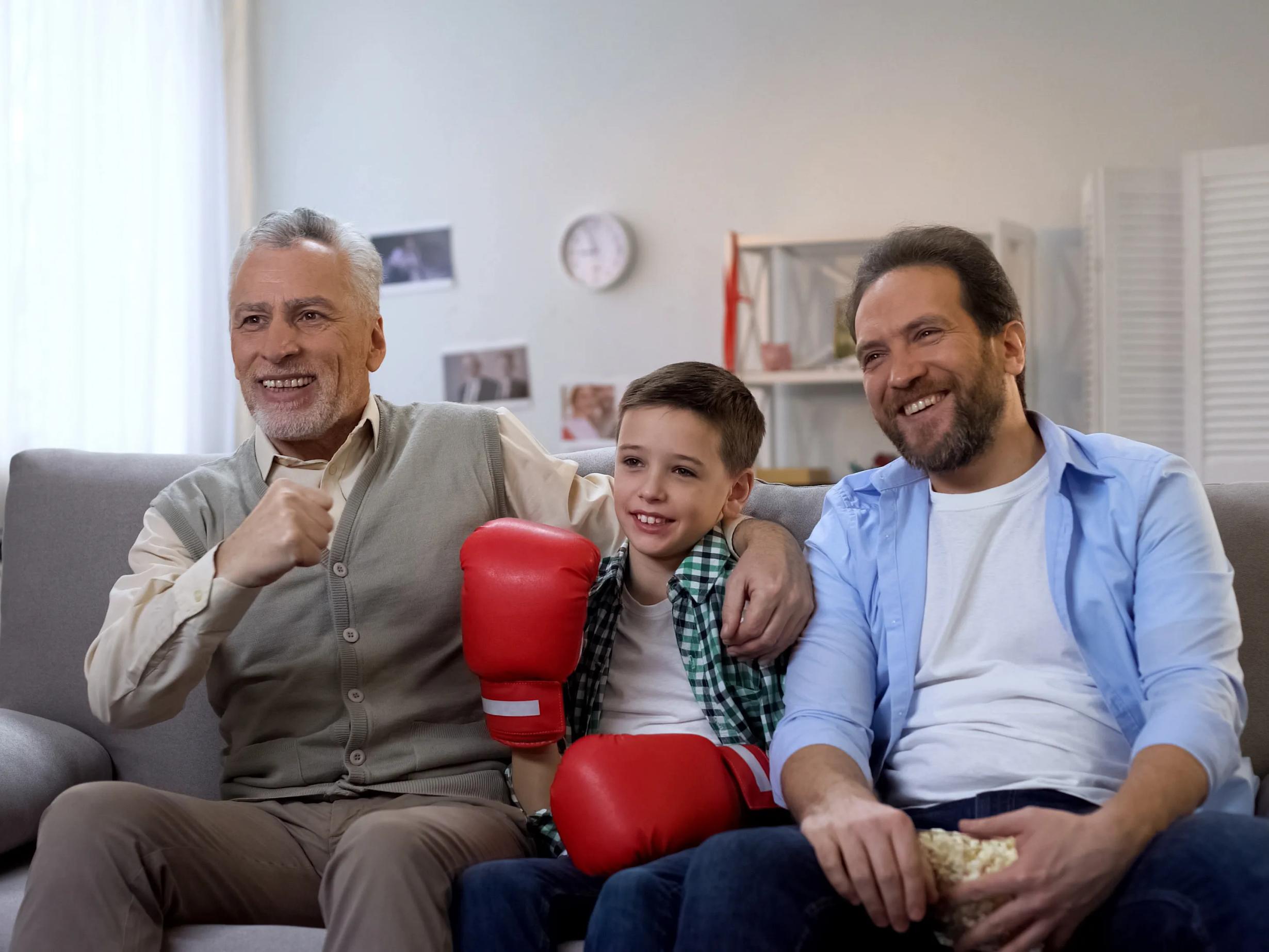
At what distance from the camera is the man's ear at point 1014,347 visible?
1.49 metres

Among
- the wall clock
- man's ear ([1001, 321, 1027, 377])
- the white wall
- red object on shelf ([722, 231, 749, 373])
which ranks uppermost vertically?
the white wall

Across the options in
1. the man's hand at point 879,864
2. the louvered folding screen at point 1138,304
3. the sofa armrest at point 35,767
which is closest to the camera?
the man's hand at point 879,864

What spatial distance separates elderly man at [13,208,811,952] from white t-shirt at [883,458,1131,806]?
18 centimetres

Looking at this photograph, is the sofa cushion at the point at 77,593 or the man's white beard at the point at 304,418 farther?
the sofa cushion at the point at 77,593

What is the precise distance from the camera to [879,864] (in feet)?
3.66

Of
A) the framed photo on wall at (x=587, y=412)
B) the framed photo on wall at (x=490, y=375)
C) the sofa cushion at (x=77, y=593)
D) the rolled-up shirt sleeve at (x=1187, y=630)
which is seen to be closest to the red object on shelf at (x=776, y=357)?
the framed photo on wall at (x=587, y=412)

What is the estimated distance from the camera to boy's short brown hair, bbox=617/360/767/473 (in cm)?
157

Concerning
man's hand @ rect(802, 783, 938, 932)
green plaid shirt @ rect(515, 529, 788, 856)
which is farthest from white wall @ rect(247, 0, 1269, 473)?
man's hand @ rect(802, 783, 938, 932)

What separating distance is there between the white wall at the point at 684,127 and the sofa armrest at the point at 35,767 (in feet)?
8.00

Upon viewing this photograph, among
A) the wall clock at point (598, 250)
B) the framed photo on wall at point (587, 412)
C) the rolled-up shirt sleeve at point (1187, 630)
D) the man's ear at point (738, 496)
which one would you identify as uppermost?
the wall clock at point (598, 250)

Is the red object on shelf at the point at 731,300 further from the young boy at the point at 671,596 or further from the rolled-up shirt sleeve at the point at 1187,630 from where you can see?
the rolled-up shirt sleeve at the point at 1187,630

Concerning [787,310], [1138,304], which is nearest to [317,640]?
[787,310]

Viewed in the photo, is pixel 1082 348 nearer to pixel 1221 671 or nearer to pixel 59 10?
pixel 1221 671

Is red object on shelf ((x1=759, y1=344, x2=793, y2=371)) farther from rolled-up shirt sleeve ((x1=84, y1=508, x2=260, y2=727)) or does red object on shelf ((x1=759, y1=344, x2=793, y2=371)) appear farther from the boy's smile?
rolled-up shirt sleeve ((x1=84, y1=508, x2=260, y2=727))
